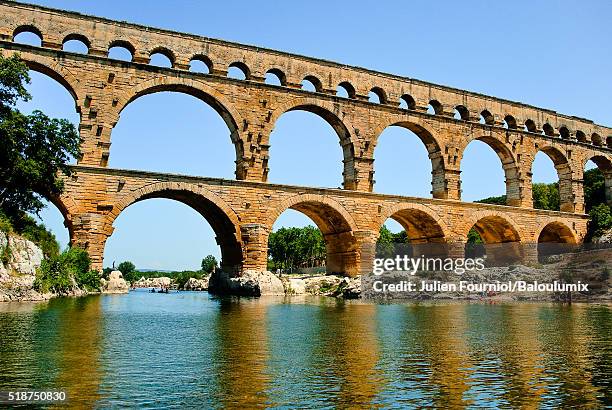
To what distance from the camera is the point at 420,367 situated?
7.29m

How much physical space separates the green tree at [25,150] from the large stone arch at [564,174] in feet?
97.4

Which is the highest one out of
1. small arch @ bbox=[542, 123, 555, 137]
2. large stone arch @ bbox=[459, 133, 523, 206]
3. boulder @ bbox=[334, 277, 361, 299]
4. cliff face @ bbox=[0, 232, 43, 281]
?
small arch @ bbox=[542, 123, 555, 137]

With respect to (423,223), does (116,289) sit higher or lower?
lower

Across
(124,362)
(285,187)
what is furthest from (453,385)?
(285,187)

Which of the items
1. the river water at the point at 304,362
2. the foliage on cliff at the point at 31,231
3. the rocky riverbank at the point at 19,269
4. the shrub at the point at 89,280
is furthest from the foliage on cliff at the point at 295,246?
the river water at the point at 304,362

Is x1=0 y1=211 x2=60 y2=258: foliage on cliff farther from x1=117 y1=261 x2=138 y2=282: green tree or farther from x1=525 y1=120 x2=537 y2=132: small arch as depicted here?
x1=117 y1=261 x2=138 y2=282: green tree

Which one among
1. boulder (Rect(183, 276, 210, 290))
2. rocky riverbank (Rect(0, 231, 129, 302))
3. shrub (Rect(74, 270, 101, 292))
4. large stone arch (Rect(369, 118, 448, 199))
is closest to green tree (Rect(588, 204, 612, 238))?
large stone arch (Rect(369, 118, 448, 199))

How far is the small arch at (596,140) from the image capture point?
40431mm

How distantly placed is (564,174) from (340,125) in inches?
708

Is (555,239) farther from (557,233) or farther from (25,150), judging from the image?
(25,150)

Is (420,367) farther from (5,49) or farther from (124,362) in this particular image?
(5,49)

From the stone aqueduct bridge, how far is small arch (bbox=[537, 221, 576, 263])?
6.6 inches

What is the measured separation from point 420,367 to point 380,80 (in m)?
25.4

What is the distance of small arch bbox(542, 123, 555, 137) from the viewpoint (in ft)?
123
